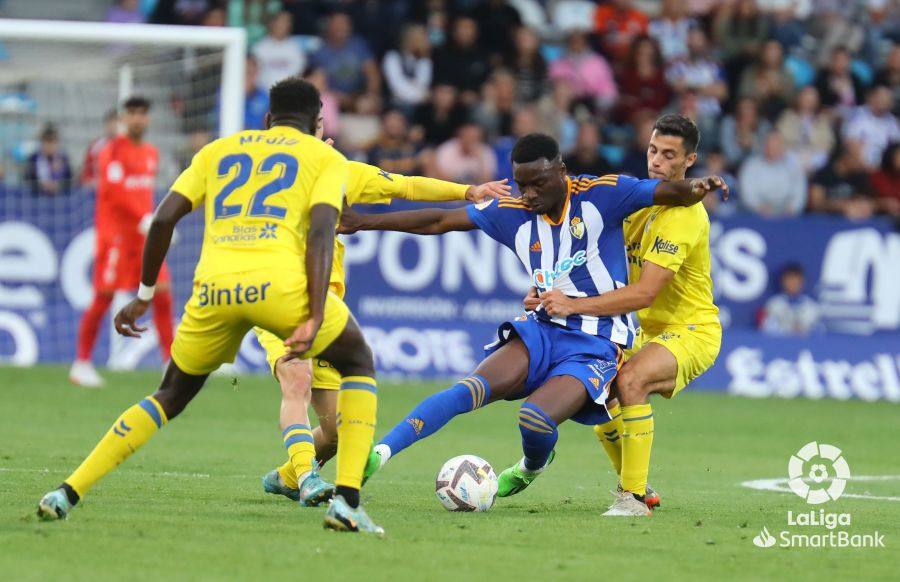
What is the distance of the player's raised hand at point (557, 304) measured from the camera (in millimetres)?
8008

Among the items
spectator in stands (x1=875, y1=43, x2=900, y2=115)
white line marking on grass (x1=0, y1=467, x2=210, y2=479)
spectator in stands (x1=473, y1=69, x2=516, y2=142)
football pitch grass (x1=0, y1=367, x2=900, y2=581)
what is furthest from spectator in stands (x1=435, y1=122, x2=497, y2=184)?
white line marking on grass (x1=0, y1=467, x2=210, y2=479)

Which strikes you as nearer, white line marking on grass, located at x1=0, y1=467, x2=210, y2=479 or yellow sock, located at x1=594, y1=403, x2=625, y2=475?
yellow sock, located at x1=594, y1=403, x2=625, y2=475

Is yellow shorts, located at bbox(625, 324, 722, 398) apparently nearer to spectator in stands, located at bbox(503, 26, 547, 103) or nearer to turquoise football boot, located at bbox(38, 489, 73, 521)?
turquoise football boot, located at bbox(38, 489, 73, 521)

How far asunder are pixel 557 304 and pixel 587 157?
10.5m

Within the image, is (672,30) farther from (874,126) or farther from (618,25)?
(874,126)

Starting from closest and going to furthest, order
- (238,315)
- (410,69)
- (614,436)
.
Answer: (238,315) < (614,436) < (410,69)

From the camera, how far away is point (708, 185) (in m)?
7.93

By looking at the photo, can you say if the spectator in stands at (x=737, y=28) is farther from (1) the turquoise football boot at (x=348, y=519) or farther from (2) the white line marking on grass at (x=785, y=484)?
(1) the turquoise football boot at (x=348, y=519)

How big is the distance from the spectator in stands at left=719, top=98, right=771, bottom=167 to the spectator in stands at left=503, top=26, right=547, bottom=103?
2.49 metres

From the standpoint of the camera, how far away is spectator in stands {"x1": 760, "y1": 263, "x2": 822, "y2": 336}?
17828 mm

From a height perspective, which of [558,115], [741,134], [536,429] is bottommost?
[536,429]

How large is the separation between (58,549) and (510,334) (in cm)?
302

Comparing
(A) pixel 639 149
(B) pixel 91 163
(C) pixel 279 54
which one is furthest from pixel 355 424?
(A) pixel 639 149

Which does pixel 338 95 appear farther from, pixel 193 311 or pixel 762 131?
pixel 193 311
